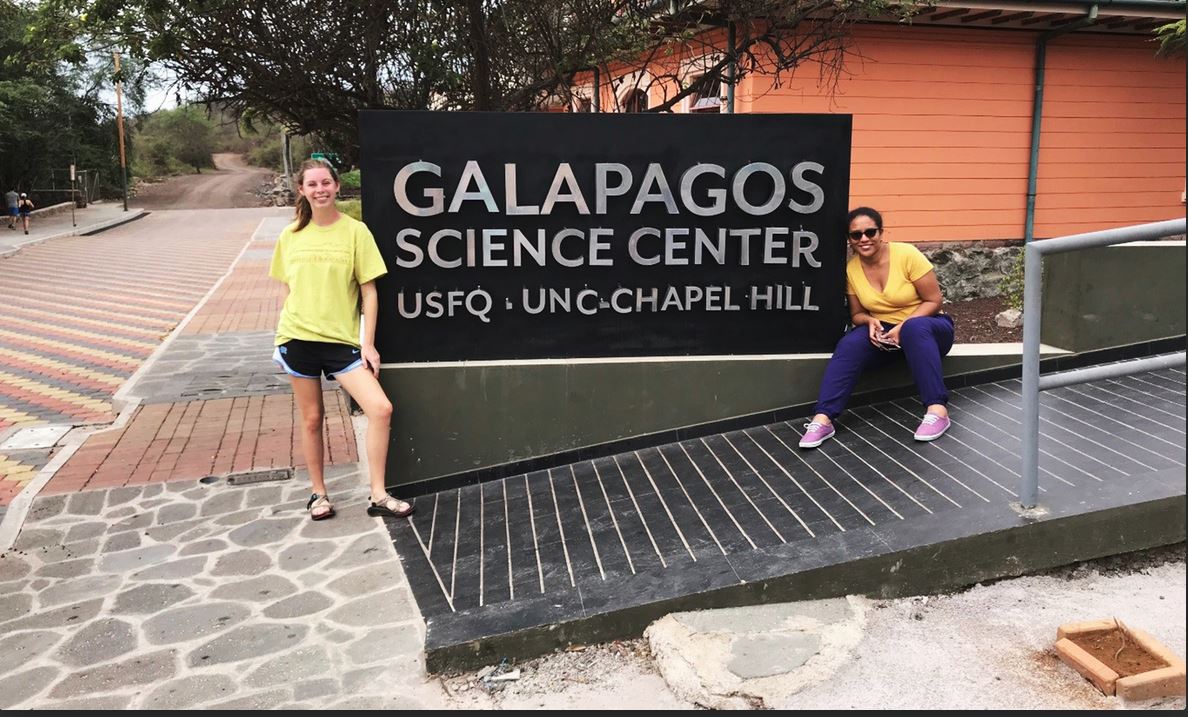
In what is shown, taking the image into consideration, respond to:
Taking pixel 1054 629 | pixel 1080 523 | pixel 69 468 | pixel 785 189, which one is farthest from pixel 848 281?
pixel 69 468

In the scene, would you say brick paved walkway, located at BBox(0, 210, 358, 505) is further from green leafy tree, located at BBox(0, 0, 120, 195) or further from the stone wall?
Answer: green leafy tree, located at BBox(0, 0, 120, 195)

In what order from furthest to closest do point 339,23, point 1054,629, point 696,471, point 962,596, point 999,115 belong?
point 999,115 → point 339,23 → point 696,471 → point 962,596 → point 1054,629

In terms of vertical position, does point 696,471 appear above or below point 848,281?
below

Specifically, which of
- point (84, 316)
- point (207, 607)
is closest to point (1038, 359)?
point (207, 607)

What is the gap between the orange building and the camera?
9438mm

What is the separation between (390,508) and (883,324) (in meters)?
2.82

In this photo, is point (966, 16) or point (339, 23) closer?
point (339, 23)

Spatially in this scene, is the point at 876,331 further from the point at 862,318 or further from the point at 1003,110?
the point at 1003,110

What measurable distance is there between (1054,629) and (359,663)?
256cm

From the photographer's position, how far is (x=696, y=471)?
15.4 ft

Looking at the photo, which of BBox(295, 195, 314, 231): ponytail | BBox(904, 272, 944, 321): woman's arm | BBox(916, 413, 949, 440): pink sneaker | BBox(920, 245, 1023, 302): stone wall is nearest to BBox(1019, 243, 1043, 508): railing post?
BBox(916, 413, 949, 440): pink sneaker

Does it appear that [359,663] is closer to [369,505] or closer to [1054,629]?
[369,505]

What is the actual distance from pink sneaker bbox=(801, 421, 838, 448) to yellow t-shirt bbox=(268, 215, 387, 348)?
7.74ft

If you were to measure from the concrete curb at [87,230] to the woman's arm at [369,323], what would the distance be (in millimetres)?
19808
